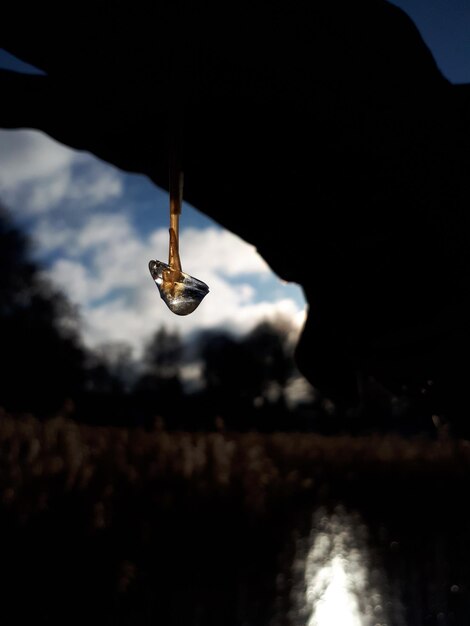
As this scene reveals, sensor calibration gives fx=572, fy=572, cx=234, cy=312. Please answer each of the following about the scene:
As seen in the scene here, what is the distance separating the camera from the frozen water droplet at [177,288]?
68cm

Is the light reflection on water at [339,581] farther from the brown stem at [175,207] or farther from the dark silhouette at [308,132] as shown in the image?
the brown stem at [175,207]

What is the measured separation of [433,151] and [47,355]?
16883 mm

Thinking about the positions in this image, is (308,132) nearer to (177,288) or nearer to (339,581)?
(177,288)

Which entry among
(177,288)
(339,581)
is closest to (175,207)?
(177,288)

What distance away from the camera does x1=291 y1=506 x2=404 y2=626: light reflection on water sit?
2947 mm

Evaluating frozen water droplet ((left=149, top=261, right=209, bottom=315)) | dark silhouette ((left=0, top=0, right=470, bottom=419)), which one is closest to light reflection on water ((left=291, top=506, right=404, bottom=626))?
dark silhouette ((left=0, top=0, right=470, bottom=419))

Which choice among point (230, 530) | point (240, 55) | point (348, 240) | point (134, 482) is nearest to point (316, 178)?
point (348, 240)

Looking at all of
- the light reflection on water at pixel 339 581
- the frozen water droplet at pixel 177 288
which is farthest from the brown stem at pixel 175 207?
A: the light reflection on water at pixel 339 581

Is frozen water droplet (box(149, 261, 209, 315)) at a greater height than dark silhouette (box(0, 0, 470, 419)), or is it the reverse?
dark silhouette (box(0, 0, 470, 419))

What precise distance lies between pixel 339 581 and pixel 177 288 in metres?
3.51

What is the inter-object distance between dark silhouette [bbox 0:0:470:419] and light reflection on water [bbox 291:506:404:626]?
252 centimetres

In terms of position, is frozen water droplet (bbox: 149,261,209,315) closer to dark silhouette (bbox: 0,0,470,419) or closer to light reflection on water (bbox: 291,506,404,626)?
dark silhouette (bbox: 0,0,470,419)

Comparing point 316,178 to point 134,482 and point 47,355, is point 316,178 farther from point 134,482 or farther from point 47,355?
point 47,355

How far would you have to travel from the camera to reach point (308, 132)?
0.71 meters
